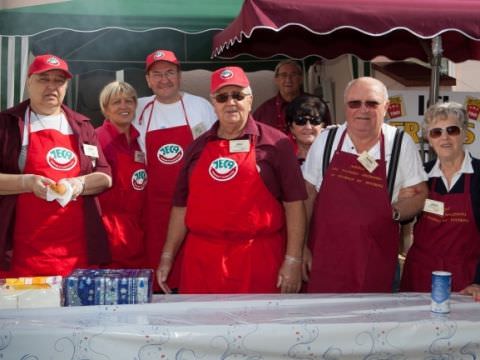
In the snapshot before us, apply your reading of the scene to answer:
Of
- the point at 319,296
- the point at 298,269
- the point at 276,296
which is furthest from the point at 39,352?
the point at 298,269

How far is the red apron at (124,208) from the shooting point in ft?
11.5

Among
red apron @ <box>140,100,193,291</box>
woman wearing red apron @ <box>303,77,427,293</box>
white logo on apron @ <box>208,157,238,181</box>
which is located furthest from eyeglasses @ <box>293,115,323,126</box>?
white logo on apron @ <box>208,157,238,181</box>

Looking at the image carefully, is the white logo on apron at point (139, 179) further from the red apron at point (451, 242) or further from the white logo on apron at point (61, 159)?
the red apron at point (451, 242)

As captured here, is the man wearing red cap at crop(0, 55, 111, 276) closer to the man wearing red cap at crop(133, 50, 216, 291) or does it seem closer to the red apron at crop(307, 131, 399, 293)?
the man wearing red cap at crop(133, 50, 216, 291)

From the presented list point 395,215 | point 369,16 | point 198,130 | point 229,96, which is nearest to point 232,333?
point 395,215

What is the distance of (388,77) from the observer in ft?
18.2

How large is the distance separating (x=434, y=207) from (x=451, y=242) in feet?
0.53

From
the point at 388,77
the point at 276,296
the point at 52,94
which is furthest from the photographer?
the point at 388,77

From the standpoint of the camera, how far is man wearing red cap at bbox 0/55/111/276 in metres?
2.89

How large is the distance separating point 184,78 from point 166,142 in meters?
2.81

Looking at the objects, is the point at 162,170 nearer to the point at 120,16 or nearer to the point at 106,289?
the point at 106,289

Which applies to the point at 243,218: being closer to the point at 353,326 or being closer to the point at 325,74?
the point at 353,326

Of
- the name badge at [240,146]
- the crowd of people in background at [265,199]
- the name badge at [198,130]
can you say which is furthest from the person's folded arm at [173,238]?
the name badge at [198,130]

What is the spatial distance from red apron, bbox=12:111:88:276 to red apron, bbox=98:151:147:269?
Result: 51 centimetres
